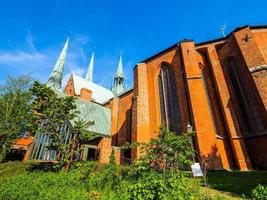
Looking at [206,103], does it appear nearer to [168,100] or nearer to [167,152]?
[168,100]

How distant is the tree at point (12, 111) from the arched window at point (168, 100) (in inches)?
A: 525

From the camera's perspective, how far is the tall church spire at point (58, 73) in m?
38.1

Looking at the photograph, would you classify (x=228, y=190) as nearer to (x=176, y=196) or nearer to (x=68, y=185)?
(x=176, y=196)

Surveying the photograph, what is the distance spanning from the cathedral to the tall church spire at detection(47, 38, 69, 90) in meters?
19.3

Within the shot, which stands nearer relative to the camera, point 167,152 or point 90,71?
point 167,152

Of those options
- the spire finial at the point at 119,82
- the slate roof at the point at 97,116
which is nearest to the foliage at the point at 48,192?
the slate roof at the point at 97,116

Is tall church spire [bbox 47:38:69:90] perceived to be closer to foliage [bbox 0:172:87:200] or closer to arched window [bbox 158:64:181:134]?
arched window [bbox 158:64:181:134]

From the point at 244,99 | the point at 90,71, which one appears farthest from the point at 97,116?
the point at 90,71

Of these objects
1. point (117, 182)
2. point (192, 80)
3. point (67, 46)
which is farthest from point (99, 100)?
point (117, 182)

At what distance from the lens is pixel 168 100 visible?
17.8 m

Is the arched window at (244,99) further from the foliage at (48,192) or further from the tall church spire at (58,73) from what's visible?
the tall church spire at (58,73)

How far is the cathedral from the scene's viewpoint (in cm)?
1261

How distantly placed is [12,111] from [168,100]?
17.4m

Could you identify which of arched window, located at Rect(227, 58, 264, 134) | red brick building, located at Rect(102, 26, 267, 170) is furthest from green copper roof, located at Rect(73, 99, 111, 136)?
arched window, located at Rect(227, 58, 264, 134)
